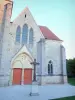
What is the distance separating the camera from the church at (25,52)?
17.8 m

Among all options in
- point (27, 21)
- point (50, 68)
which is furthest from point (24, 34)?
point (50, 68)

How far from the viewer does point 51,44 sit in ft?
73.3

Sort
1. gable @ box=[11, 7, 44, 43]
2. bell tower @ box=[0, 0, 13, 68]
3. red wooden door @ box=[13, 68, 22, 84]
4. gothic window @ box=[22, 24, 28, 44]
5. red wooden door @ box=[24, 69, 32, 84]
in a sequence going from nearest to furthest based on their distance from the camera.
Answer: bell tower @ box=[0, 0, 13, 68], red wooden door @ box=[13, 68, 22, 84], red wooden door @ box=[24, 69, 32, 84], gothic window @ box=[22, 24, 28, 44], gable @ box=[11, 7, 44, 43]

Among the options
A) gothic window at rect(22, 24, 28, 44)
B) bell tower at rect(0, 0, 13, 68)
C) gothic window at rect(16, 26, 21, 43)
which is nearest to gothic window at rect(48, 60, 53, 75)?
gothic window at rect(22, 24, 28, 44)

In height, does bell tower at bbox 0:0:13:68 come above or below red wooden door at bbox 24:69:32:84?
above

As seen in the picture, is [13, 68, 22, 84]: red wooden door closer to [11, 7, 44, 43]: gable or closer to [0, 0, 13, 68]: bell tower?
[0, 0, 13, 68]: bell tower

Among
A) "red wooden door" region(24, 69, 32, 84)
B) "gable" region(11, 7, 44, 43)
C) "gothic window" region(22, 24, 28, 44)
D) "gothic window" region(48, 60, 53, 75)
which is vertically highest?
"gable" region(11, 7, 44, 43)

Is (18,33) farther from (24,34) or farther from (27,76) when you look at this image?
(27,76)

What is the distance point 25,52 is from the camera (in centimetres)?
1992

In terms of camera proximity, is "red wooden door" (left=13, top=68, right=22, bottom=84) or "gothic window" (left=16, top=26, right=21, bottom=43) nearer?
"red wooden door" (left=13, top=68, right=22, bottom=84)

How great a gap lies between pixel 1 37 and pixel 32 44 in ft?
17.4

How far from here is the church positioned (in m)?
17.8

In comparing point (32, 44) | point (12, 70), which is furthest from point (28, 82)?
point (32, 44)

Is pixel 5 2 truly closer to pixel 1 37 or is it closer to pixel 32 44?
pixel 1 37
